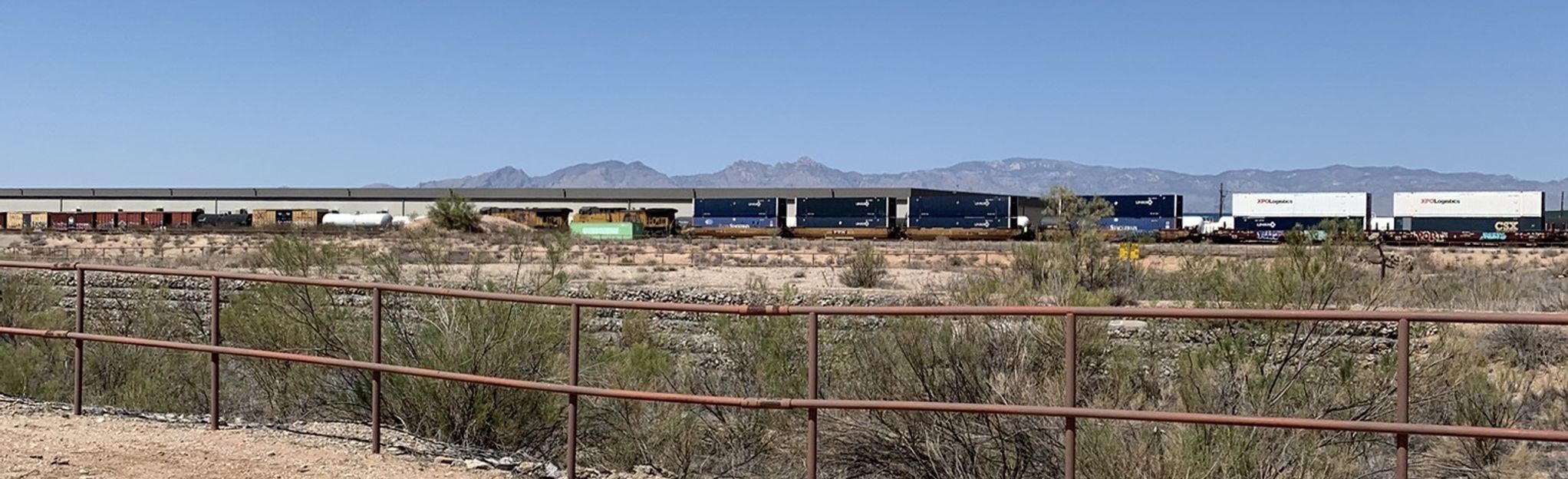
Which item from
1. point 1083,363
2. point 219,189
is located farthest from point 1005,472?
point 219,189

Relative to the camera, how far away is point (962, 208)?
87625mm

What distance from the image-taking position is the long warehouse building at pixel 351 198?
421 feet

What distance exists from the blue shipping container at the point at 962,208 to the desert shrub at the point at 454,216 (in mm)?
30402

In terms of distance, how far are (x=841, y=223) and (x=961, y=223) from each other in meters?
8.72

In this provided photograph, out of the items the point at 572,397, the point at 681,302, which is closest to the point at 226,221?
the point at 681,302

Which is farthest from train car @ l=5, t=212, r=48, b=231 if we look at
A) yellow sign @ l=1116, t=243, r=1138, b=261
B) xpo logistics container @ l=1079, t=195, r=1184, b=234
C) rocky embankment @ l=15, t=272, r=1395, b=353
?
yellow sign @ l=1116, t=243, r=1138, b=261

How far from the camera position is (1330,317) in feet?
25.5

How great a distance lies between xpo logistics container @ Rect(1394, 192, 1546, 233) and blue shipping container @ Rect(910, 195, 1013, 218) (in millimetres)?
27978

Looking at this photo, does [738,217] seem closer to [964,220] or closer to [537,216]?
[537,216]

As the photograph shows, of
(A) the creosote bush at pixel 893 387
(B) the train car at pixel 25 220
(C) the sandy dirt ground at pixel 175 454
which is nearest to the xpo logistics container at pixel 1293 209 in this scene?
(A) the creosote bush at pixel 893 387

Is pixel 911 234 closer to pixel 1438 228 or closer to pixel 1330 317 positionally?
pixel 1438 228

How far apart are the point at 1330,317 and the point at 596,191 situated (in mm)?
127435

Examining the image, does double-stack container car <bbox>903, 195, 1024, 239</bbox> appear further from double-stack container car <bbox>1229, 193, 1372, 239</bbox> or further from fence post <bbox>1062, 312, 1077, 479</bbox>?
fence post <bbox>1062, 312, 1077, 479</bbox>

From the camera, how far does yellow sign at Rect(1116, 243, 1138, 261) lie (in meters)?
31.9
